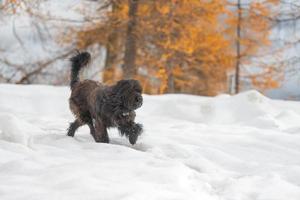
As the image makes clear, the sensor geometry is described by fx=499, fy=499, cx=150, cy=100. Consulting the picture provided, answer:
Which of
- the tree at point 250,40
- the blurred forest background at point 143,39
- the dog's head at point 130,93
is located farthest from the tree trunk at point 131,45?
the dog's head at point 130,93

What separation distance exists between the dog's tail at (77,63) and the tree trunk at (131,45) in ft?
28.6

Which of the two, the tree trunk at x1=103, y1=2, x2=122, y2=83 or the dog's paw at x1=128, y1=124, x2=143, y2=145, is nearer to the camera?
the dog's paw at x1=128, y1=124, x2=143, y2=145

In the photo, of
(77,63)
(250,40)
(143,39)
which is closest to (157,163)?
(77,63)

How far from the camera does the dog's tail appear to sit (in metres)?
7.13

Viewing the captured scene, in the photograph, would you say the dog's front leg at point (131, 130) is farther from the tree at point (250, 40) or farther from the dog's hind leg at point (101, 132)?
the tree at point (250, 40)

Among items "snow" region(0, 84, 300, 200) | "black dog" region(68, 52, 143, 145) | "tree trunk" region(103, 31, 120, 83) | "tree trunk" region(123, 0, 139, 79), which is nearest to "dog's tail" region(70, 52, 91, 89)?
"black dog" region(68, 52, 143, 145)

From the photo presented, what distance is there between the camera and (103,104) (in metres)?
6.31

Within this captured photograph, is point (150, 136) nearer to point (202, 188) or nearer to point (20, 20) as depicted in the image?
point (202, 188)

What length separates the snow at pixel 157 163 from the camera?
4109mm

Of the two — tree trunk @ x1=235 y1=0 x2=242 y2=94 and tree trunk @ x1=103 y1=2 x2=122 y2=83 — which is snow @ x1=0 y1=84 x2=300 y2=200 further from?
tree trunk @ x1=235 y1=0 x2=242 y2=94

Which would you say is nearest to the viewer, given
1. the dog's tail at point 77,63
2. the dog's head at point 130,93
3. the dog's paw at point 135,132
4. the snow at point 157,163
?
the snow at point 157,163

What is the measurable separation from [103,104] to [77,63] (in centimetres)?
112

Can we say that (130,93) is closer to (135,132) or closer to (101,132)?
(135,132)

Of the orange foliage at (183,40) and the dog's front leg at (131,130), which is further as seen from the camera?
the orange foliage at (183,40)
